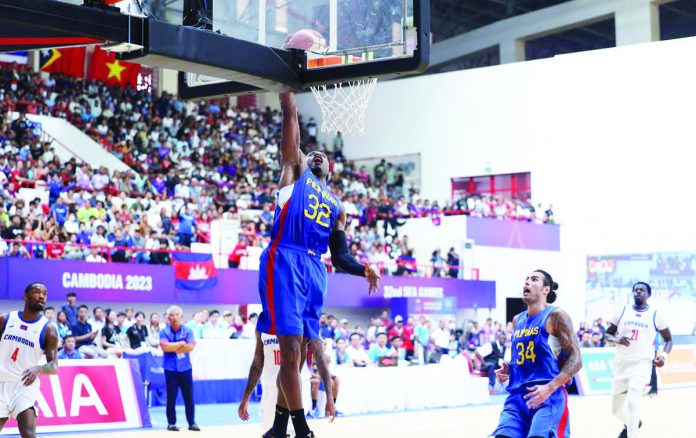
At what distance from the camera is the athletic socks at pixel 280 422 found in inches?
274

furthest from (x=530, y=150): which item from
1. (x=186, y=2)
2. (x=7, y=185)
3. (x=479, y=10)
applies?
(x=186, y=2)

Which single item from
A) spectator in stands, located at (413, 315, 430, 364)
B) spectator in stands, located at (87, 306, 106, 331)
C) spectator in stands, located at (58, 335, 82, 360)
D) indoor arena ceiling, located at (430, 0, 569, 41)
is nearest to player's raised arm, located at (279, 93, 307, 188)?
spectator in stands, located at (58, 335, 82, 360)

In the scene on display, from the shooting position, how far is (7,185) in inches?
910

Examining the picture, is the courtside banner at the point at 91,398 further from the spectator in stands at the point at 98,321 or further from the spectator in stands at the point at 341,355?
the spectator in stands at the point at 341,355

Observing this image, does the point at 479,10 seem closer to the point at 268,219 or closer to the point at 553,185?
the point at 553,185

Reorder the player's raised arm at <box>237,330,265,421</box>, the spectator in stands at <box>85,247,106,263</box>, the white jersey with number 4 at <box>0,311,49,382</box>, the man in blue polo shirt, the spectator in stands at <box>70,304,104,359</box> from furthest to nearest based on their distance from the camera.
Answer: the spectator in stands at <box>85,247,106,263</box>
the spectator in stands at <box>70,304,104,359</box>
the man in blue polo shirt
the white jersey with number 4 at <box>0,311,49,382</box>
the player's raised arm at <box>237,330,265,421</box>

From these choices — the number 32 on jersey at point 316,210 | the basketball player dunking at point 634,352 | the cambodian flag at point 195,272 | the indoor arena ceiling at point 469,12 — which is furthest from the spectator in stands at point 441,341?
the indoor arena ceiling at point 469,12

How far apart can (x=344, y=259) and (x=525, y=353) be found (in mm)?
1816

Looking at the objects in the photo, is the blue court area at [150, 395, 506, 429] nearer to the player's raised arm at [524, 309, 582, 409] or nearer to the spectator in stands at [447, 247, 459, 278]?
the player's raised arm at [524, 309, 582, 409]

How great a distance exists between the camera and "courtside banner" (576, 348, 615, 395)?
24531 millimetres

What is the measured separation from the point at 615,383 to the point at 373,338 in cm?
1064

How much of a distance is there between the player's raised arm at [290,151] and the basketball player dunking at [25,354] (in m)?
4.03

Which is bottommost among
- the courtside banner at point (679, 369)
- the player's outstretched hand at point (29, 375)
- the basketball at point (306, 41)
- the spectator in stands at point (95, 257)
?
the courtside banner at point (679, 369)

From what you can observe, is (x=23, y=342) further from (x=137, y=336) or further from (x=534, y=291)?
(x=137, y=336)
